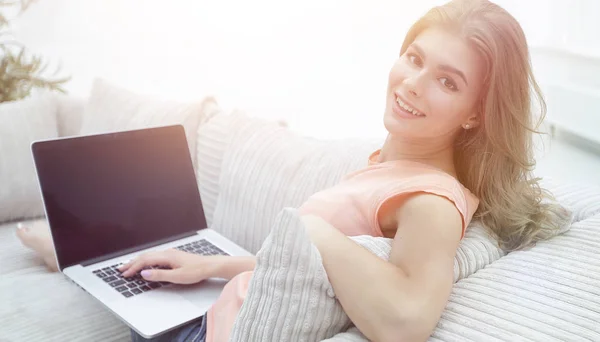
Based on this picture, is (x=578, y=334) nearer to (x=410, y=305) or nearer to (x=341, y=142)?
(x=410, y=305)

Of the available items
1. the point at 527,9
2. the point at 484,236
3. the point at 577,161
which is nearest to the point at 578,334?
the point at 484,236

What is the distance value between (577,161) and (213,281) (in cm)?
98

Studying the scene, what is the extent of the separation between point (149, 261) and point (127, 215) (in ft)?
0.69

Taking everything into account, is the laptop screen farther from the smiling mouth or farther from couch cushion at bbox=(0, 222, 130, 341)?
the smiling mouth

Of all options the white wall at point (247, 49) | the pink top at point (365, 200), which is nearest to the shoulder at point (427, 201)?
the pink top at point (365, 200)

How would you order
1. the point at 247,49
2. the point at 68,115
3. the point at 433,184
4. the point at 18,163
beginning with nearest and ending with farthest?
the point at 433,184 < the point at 18,163 < the point at 68,115 < the point at 247,49

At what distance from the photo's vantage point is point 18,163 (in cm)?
171

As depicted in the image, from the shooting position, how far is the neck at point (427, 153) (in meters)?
0.92

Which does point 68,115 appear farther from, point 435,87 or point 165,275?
point 435,87

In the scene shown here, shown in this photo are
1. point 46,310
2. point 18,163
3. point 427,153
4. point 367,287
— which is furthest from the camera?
point 18,163

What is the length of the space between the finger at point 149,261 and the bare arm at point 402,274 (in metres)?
0.48

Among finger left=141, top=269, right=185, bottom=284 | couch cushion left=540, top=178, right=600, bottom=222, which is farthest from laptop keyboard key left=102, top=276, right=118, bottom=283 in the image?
couch cushion left=540, top=178, right=600, bottom=222

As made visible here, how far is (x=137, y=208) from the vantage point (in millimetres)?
1331

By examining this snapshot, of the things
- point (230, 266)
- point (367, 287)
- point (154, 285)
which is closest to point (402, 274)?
point (367, 287)
